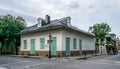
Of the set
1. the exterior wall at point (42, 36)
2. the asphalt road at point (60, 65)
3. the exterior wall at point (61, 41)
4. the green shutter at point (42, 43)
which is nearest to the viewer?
the asphalt road at point (60, 65)

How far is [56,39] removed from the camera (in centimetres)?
2866

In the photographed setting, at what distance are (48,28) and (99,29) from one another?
36217 millimetres

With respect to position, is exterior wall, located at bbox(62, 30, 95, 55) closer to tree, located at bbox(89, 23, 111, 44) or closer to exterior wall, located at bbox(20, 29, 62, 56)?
exterior wall, located at bbox(20, 29, 62, 56)

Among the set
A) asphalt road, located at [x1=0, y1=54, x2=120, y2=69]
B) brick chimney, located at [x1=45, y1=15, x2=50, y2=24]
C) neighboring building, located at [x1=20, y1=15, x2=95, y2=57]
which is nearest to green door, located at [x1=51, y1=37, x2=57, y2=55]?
neighboring building, located at [x1=20, y1=15, x2=95, y2=57]

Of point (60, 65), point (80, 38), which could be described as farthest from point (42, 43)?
point (60, 65)

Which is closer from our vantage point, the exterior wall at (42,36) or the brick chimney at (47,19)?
the exterior wall at (42,36)

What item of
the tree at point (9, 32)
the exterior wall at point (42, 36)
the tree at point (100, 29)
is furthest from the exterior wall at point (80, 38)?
the tree at point (100, 29)

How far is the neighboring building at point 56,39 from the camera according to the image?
2817 centimetres

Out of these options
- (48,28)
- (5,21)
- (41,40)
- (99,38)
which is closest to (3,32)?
(5,21)

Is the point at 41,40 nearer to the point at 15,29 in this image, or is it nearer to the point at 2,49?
the point at 15,29

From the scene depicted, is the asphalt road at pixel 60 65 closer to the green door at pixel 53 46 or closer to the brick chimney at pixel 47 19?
the green door at pixel 53 46

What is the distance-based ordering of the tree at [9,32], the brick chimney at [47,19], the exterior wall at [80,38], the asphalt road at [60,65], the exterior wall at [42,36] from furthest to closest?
1. the tree at [9,32]
2. the brick chimney at [47,19]
3. the exterior wall at [80,38]
4. the exterior wall at [42,36]
5. the asphalt road at [60,65]

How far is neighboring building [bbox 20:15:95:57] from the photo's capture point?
92.4 feet

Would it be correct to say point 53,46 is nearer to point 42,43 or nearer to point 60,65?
point 42,43
